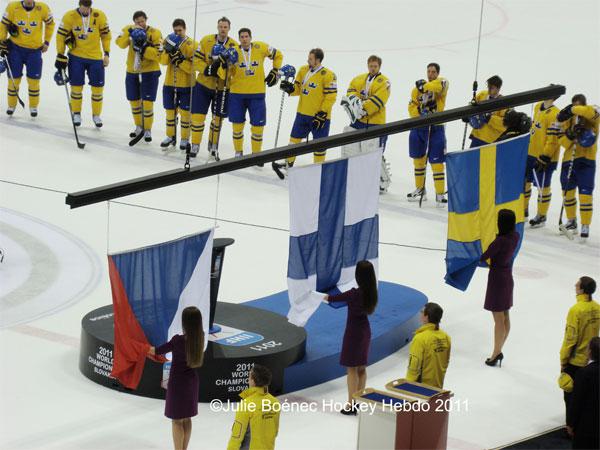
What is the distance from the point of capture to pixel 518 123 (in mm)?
13391

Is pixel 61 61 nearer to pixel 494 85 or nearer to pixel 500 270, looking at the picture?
pixel 494 85

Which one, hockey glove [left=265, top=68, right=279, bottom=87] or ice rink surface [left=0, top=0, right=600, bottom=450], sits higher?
hockey glove [left=265, top=68, right=279, bottom=87]

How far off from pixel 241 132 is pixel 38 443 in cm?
853

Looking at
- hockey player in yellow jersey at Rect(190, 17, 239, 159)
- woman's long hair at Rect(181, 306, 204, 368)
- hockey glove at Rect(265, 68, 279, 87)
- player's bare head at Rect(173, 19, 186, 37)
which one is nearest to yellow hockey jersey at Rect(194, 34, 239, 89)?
hockey player in yellow jersey at Rect(190, 17, 239, 159)

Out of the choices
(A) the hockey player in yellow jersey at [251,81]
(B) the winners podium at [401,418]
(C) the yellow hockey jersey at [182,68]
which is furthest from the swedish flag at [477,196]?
(C) the yellow hockey jersey at [182,68]

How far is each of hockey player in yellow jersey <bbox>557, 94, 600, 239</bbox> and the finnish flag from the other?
4933 millimetres

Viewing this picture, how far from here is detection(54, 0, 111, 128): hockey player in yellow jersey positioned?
17609 millimetres

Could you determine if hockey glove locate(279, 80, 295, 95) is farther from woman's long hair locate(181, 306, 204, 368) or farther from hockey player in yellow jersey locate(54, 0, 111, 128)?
woman's long hair locate(181, 306, 204, 368)

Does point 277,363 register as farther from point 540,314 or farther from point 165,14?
point 165,14

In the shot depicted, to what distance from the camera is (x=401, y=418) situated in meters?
8.60

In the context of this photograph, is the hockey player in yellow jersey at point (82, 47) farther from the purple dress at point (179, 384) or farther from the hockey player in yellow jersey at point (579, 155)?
the purple dress at point (179, 384)

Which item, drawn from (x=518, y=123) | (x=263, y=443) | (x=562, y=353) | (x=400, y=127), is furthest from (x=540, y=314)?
(x=263, y=443)

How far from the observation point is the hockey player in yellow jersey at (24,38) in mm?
Answer: 17938

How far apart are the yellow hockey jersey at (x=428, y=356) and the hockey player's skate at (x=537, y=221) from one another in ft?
22.0
